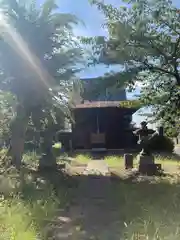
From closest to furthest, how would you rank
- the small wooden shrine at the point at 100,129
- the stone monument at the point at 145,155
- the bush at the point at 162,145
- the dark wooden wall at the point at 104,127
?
1. the stone monument at the point at 145,155
2. the bush at the point at 162,145
3. the small wooden shrine at the point at 100,129
4. the dark wooden wall at the point at 104,127

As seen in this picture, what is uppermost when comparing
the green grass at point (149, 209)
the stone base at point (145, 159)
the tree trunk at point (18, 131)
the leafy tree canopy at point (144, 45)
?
the leafy tree canopy at point (144, 45)

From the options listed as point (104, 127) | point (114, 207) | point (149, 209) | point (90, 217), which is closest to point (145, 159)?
point (114, 207)

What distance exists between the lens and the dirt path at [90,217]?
18.0 ft

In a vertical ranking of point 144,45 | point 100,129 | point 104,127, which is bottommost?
point 100,129

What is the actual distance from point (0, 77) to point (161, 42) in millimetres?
6147

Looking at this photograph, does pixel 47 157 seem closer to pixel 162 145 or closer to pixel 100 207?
pixel 100 207

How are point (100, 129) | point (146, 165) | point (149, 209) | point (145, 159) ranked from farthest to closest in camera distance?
1. point (100, 129)
2. point (145, 159)
3. point (146, 165)
4. point (149, 209)

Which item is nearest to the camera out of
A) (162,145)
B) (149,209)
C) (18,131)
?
(149,209)

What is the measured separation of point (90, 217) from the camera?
262 inches

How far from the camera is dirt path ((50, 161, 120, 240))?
18.0 ft

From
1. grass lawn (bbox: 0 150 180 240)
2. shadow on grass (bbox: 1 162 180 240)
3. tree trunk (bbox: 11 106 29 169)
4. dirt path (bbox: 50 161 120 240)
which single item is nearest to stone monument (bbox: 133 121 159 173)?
shadow on grass (bbox: 1 162 180 240)

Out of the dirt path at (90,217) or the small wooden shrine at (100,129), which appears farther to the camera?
the small wooden shrine at (100,129)

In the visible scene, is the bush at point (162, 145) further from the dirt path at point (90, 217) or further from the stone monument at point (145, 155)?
the dirt path at point (90, 217)

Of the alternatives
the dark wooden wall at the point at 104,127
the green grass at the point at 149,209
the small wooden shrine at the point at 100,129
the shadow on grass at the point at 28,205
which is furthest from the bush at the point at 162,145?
the shadow on grass at the point at 28,205
